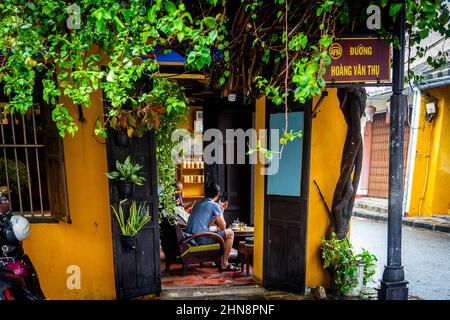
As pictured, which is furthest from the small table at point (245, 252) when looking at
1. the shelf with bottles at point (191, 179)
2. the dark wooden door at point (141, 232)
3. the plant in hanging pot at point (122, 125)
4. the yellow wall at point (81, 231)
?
the shelf with bottles at point (191, 179)

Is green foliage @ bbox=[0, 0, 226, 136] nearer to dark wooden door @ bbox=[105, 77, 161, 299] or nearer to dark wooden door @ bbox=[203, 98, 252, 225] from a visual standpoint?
dark wooden door @ bbox=[105, 77, 161, 299]

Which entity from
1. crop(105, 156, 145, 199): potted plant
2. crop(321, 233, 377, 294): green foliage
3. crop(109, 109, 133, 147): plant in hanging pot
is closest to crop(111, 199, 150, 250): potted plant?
crop(105, 156, 145, 199): potted plant

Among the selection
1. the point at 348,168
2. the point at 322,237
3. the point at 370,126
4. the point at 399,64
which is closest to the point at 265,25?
the point at 399,64

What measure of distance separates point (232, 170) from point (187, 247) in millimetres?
2993

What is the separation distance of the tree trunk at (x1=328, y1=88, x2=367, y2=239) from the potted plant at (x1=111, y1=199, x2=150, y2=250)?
2.89m

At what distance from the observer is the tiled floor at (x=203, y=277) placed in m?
5.39

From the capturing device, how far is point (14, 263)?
329 cm

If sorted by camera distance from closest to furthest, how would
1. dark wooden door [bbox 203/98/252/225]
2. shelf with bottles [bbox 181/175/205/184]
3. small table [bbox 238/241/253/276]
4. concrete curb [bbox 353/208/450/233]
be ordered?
1. small table [bbox 238/241/253/276]
2. dark wooden door [bbox 203/98/252/225]
3. concrete curb [bbox 353/208/450/233]
4. shelf with bottles [bbox 181/175/205/184]

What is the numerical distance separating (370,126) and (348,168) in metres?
8.46

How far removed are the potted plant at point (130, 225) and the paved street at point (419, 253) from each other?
4.09 metres

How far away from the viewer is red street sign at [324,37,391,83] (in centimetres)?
302

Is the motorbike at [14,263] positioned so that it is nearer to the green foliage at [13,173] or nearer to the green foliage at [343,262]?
the green foliage at [13,173]

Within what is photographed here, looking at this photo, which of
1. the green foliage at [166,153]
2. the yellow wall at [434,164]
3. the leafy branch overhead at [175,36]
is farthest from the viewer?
the yellow wall at [434,164]
